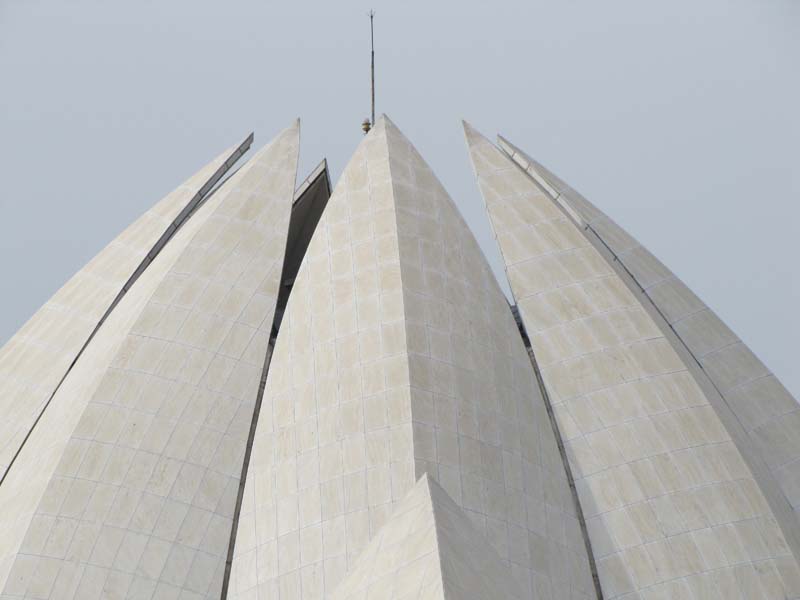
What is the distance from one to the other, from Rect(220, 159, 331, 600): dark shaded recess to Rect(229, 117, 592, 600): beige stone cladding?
42 centimetres

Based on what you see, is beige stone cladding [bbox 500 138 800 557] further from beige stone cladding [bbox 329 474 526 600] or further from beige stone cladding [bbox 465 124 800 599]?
beige stone cladding [bbox 329 474 526 600]

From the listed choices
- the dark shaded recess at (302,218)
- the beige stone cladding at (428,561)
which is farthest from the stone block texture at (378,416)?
the beige stone cladding at (428,561)

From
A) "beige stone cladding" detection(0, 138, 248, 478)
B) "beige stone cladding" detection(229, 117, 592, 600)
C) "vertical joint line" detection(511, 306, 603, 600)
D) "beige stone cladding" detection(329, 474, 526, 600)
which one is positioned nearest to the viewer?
"beige stone cladding" detection(329, 474, 526, 600)

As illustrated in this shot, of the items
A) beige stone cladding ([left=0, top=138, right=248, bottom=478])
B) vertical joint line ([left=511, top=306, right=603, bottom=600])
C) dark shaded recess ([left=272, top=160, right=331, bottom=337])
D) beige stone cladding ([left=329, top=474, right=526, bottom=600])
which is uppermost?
dark shaded recess ([left=272, top=160, right=331, bottom=337])

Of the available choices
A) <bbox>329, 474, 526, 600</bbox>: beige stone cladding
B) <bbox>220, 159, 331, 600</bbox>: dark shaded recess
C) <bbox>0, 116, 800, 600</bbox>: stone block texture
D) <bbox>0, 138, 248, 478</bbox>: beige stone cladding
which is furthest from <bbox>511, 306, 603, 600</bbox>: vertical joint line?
<bbox>0, 138, 248, 478</bbox>: beige stone cladding

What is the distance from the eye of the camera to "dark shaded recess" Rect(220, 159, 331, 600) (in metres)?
28.9

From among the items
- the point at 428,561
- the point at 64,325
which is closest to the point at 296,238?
the point at 64,325

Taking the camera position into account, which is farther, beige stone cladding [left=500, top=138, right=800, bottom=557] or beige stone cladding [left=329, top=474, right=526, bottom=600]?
beige stone cladding [left=500, top=138, right=800, bottom=557]

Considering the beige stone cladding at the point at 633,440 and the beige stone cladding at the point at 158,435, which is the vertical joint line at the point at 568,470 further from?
the beige stone cladding at the point at 158,435

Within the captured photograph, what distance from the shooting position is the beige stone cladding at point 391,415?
2661cm

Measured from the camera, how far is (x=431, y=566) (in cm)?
1973

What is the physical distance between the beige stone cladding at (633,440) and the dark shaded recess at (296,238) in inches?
198

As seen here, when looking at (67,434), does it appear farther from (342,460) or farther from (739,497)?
(739,497)

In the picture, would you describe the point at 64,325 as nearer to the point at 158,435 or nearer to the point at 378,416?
the point at 158,435
